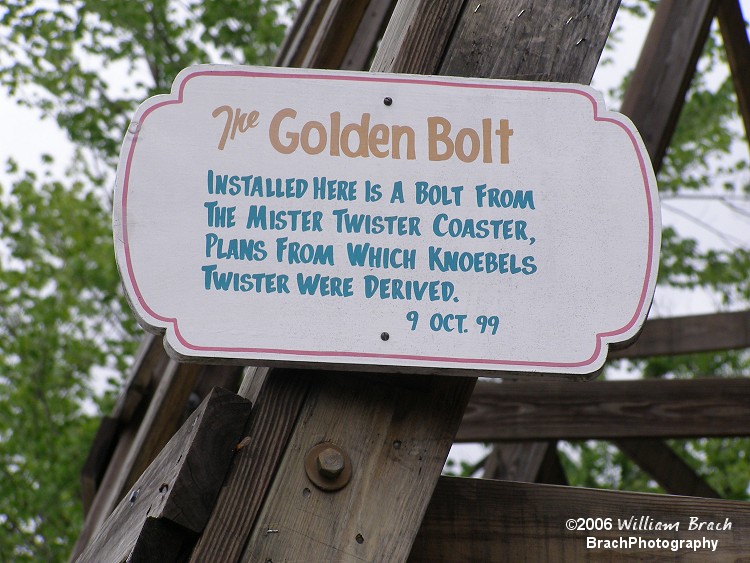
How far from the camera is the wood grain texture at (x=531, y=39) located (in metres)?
1.73

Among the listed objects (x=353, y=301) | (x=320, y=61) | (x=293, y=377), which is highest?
(x=320, y=61)

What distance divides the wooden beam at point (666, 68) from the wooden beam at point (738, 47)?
24cm

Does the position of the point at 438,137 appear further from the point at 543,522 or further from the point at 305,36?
the point at 305,36

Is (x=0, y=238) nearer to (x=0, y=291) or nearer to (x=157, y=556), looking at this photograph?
(x=0, y=291)

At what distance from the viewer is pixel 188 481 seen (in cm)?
143

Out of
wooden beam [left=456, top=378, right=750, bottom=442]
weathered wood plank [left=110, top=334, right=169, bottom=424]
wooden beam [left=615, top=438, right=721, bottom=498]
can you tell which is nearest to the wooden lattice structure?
weathered wood plank [left=110, top=334, right=169, bottom=424]

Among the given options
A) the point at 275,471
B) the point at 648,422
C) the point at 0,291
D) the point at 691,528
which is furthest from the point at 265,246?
the point at 0,291

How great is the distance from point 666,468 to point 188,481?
2.98 m

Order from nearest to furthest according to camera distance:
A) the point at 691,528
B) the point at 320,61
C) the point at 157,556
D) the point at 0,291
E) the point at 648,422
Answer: the point at 157,556 → the point at 691,528 → the point at 320,61 → the point at 648,422 → the point at 0,291

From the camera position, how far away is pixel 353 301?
149 cm

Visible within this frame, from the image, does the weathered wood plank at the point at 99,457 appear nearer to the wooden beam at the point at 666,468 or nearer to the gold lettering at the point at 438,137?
the gold lettering at the point at 438,137

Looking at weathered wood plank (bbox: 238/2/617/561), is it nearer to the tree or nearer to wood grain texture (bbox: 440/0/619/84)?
wood grain texture (bbox: 440/0/619/84)

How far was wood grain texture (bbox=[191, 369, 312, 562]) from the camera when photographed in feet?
4.71

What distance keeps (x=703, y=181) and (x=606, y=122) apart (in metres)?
7.28
